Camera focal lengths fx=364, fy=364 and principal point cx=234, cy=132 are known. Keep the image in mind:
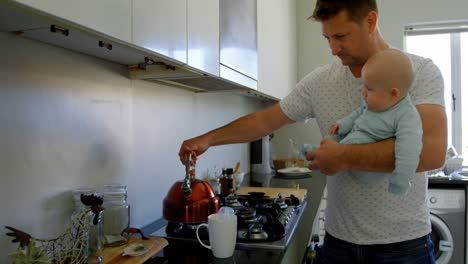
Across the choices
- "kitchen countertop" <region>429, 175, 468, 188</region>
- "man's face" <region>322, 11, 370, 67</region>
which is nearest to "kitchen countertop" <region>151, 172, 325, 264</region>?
"man's face" <region>322, 11, 370, 67</region>

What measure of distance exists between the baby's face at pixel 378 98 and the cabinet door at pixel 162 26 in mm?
509

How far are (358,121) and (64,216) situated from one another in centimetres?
86

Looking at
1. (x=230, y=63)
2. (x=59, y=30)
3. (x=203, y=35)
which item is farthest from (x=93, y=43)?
(x=230, y=63)

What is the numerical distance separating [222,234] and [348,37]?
0.67 m

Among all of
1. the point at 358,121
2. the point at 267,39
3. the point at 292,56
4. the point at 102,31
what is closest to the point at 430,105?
the point at 358,121

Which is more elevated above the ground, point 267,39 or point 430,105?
point 267,39

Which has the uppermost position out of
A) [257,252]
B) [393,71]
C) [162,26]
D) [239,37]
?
[239,37]

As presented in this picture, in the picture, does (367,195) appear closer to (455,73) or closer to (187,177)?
(187,177)

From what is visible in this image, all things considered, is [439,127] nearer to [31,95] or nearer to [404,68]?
[404,68]

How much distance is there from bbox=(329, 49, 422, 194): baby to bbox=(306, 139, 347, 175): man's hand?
1.7 inches

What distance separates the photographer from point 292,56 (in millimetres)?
3240

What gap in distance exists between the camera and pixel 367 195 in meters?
1.09

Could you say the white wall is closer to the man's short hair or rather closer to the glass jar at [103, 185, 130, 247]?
the glass jar at [103, 185, 130, 247]

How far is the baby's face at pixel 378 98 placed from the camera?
35.5 inches
